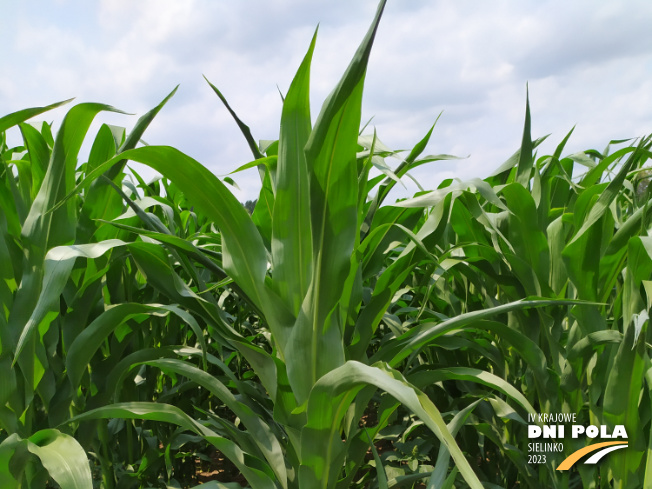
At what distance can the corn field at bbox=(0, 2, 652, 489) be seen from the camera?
0.76 metres

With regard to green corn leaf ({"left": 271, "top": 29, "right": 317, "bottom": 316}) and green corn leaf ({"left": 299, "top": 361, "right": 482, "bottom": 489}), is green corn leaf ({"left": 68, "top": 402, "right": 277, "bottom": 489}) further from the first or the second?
green corn leaf ({"left": 271, "top": 29, "right": 317, "bottom": 316})

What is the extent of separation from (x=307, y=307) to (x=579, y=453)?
0.67 metres

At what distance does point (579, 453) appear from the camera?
1.04 metres

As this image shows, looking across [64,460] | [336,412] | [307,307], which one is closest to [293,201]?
[307,307]

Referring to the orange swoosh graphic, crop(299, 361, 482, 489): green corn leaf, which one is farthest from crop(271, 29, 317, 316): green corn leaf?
the orange swoosh graphic

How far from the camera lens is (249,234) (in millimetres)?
813

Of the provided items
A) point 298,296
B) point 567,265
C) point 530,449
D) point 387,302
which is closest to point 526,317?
point 567,265

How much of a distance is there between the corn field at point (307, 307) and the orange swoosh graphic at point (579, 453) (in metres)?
0.01

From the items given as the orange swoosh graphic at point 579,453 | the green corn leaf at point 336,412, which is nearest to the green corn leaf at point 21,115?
the green corn leaf at point 336,412

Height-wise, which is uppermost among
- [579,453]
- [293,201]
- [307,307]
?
[293,201]

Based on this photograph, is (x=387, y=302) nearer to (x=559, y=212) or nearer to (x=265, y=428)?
(x=265, y=428)

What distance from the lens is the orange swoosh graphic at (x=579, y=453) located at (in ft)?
3.29

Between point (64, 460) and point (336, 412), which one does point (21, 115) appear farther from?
point (336, 412)

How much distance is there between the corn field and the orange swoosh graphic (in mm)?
14
